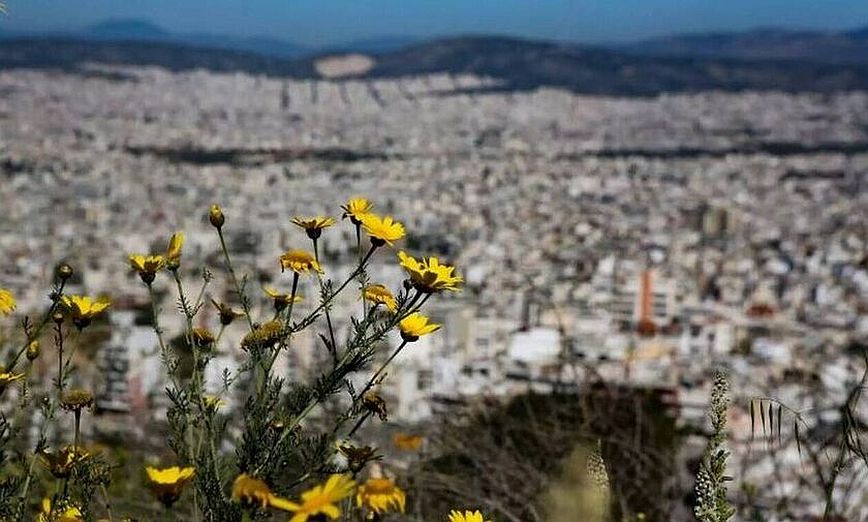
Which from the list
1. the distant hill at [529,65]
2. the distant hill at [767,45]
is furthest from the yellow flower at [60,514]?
the distant hill at [767,45]

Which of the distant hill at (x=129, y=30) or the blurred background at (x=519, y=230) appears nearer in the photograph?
the blurred background at (x=519, y=230)

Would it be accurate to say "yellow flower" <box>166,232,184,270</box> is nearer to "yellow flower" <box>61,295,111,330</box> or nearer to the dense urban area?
"yellow flower" <box>61,295,111,330</box>

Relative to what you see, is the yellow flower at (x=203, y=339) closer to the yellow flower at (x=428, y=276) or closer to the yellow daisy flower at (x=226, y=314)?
the yellow daisy flower at (x=226, y=314)

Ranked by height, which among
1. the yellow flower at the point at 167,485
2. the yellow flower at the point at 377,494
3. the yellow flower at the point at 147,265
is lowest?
the yellow flower at the point at 377,494

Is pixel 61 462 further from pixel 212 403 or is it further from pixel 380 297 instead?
pixel 380 297

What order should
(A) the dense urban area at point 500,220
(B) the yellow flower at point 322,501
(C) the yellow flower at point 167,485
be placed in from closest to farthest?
(B) the yellow flower at point 322,501 < (C) the yellow flower at point 167,485 < (A) the dense urban area at point 500,220

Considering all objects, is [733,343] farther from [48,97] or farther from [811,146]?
[48,97]

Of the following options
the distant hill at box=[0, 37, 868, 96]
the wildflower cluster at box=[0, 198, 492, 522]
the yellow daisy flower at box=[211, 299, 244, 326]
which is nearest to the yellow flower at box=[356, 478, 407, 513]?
the wildflower cluster at box=[0, 198, 492, 522]
